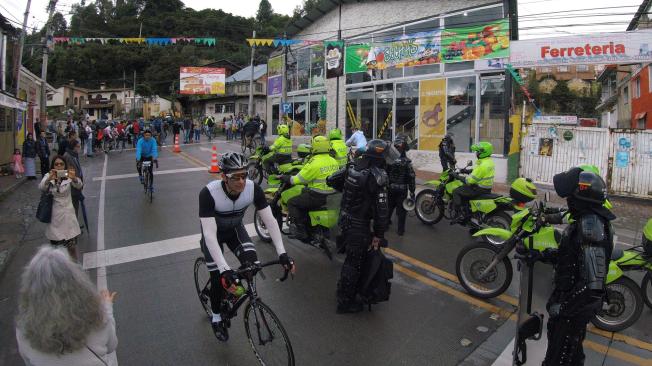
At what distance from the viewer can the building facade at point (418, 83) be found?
56.2 feet

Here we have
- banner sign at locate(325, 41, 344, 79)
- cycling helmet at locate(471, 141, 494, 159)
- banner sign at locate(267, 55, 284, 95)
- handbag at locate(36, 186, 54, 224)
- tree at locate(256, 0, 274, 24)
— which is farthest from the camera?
tree at locate(256, 0, 274, 24)

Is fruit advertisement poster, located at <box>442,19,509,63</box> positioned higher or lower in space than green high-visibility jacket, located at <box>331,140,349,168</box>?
higher

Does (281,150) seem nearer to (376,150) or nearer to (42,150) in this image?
(376,150)

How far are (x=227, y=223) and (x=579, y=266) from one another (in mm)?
2849

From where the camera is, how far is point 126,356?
162 inches

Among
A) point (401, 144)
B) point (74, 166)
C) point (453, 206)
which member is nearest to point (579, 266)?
point (453, 206)

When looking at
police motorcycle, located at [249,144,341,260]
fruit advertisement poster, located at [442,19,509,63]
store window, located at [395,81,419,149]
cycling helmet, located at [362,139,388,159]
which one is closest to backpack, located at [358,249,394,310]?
cycling helmet, located at [362,139,388,159]

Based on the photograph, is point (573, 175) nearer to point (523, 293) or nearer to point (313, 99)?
point (523, 293)

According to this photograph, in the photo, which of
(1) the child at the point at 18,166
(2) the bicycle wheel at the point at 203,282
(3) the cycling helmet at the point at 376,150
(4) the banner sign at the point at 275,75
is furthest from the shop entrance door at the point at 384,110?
(2) the bicycle wheel at the point at 203,282

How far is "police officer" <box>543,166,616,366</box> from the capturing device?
310 centimetres

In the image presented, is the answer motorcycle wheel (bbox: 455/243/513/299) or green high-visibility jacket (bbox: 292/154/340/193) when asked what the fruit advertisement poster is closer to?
green high-visibility jacket (bbox: 292/154/340/193)

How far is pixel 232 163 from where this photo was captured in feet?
12.8

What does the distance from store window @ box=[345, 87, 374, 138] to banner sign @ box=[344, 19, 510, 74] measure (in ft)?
3.85

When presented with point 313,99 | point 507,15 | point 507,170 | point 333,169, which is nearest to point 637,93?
point 507,15
